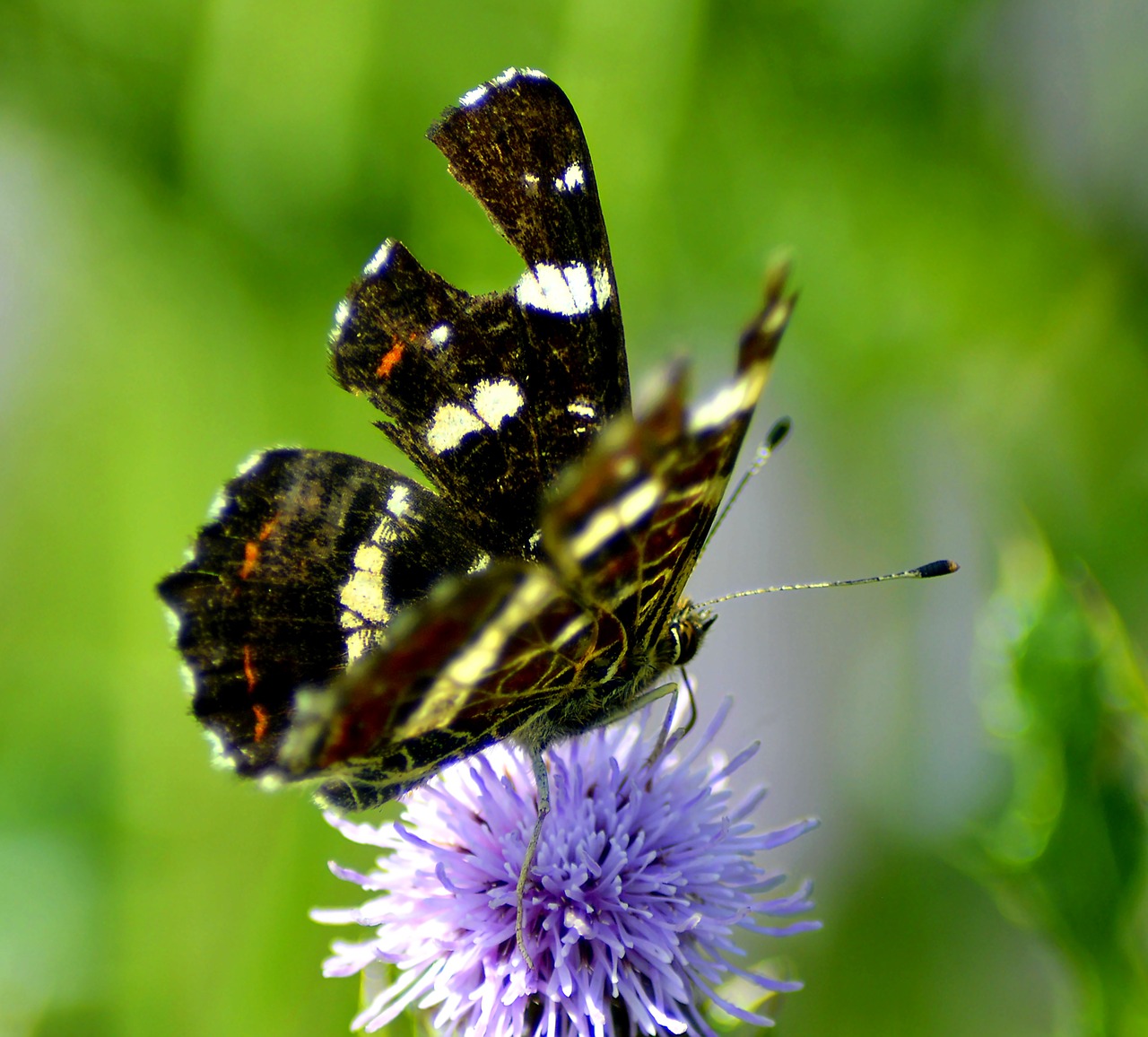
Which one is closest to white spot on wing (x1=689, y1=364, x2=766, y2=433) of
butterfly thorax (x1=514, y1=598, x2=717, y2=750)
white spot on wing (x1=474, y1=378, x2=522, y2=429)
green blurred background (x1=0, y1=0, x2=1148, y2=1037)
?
butterfly thorax (x1=514, y1=598, x2=717, y2=750)

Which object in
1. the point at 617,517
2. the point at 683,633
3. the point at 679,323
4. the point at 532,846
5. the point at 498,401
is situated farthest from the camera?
the point at 679,323

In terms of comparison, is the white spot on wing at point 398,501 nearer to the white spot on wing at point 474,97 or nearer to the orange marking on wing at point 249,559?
the orange marking on wing at point 249,559

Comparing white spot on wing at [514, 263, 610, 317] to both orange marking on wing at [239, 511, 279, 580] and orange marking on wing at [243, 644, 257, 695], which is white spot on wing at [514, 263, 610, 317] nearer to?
orange marking on wing at [239, 511, 279, 580]

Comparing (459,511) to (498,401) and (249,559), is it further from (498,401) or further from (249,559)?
(249,559)

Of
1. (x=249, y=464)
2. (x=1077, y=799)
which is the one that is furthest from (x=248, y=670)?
(x=1077, y=799)

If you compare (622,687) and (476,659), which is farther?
(622,687)

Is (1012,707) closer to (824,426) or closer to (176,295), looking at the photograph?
(824,426)

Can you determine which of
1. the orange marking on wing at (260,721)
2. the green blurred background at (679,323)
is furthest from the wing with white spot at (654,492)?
the green blurred background at (679,323)
